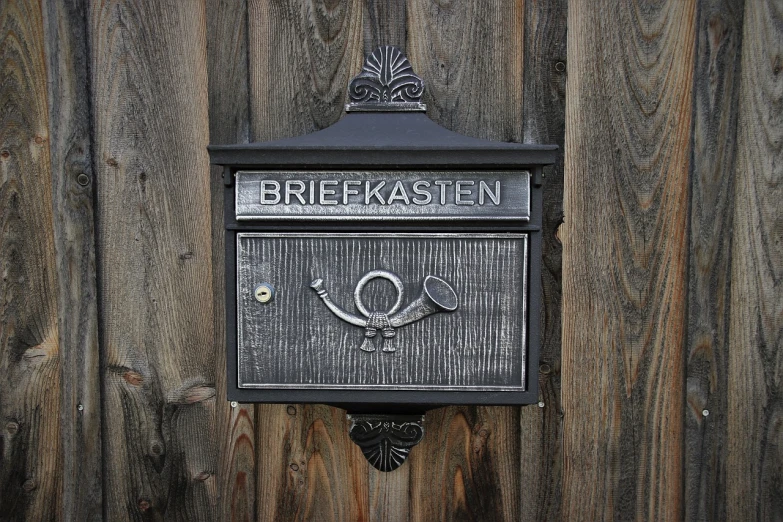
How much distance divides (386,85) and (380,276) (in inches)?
14.1

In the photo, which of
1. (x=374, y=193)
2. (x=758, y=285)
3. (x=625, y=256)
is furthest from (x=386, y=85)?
(x=758, y=285)

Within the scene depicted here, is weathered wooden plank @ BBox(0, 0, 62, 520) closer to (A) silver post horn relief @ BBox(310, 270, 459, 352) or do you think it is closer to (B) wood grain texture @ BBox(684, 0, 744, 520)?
(A) silver post horn relief @ BBox(310, 270, 459, 352)

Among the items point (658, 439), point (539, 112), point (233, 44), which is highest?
point (233, 44)

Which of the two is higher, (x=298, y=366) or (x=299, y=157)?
(x=299, y=157)

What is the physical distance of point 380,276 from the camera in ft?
3.13

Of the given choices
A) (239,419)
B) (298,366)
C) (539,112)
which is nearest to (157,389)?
(239,419)

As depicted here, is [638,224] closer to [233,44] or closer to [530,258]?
[530,258]

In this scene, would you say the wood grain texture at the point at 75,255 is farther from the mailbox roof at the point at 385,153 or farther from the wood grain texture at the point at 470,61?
the wood grain texture at the point at 470,61

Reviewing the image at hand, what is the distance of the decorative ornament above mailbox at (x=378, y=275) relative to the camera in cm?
94

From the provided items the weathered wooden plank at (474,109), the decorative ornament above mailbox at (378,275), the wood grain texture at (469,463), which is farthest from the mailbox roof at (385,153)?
the wood grain texture at (469,463)

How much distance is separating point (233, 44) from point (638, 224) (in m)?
0.83

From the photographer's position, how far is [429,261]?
96 centimetres

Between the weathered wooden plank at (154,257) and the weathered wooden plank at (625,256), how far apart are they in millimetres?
695

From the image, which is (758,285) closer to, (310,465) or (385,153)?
(385,153)
